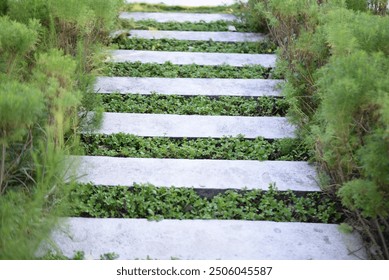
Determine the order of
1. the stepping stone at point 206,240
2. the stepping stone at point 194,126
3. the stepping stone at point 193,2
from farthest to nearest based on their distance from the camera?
the stepping stone at point 193,2 < the stepping stone at point 194,126 < the stepping stone at point 206,240

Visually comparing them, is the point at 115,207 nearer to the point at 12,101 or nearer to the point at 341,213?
the point at 12,101

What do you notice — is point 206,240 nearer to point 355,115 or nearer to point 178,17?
point 355,115

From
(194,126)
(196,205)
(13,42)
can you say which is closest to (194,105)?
(194,126)

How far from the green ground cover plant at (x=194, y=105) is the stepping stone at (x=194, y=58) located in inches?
23.2

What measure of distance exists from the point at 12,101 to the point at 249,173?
3.90 feet

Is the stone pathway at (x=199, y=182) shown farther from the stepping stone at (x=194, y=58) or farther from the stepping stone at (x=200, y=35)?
the stepping stone at (x=200, y=35)

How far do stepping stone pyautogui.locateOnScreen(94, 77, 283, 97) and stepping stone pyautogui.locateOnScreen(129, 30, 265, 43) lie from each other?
847 mm

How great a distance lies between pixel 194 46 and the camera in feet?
14.7

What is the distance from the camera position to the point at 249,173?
288 centimetres

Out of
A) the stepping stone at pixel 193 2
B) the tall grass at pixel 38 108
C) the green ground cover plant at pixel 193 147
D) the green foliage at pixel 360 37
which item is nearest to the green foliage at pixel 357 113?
the green foliage at pixel 360 37

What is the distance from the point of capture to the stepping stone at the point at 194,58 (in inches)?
165

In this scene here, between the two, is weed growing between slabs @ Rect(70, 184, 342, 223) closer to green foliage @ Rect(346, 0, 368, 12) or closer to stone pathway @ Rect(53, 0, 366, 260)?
stone pathway @ Rect(53, 0, 366, 260)

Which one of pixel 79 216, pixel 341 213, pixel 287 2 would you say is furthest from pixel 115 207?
pixel 287 2

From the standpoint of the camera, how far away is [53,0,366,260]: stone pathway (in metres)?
2.36
